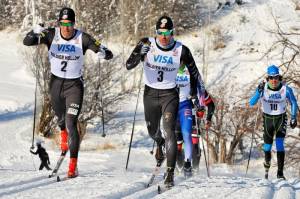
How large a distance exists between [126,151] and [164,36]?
1864cm

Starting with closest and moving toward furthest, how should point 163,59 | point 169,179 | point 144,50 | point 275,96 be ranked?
point 169,179
point 144,50
point 163,59
point 275,96

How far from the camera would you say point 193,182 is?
8234 millimetres

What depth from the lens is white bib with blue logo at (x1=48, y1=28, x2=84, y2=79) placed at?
811 cm

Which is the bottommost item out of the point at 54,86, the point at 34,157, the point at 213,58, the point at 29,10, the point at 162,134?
the point at 34,157

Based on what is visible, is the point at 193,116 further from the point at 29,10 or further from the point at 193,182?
the point at 29,10

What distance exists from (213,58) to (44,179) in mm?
33150

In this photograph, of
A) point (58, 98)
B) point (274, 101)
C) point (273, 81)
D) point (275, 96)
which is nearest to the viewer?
point (58, 98)

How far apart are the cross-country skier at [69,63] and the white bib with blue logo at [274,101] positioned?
13.8 ft

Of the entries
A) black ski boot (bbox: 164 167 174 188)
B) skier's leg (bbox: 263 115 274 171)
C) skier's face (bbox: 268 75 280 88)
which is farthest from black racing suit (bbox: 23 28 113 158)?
skier's leg (bbox: 263 115 274 171)

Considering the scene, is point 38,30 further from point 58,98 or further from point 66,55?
point 58,98

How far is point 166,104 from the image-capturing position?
7.83m

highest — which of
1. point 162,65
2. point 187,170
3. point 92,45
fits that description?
point 92,45

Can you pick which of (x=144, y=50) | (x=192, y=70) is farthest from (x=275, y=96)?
(x=144, y=50)

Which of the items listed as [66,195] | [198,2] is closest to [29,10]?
[198,2]
